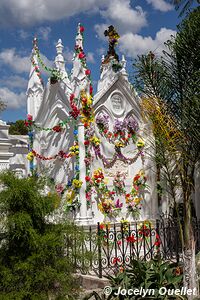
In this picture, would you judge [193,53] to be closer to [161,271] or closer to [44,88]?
[161,271]

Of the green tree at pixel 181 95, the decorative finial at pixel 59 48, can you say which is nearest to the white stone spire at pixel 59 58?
the decorative finial at pixel 59 48

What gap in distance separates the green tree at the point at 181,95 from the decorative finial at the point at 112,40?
4.50 m

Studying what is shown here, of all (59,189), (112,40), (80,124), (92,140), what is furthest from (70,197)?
(112,40)

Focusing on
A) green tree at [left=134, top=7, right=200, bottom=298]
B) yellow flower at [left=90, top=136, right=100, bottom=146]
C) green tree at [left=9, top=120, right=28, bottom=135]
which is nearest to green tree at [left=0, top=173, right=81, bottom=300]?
green tree at [left=134, top=7, right=200, bottom=298]

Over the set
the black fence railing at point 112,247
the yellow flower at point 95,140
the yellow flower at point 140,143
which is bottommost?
the black fence railing at point 112,247

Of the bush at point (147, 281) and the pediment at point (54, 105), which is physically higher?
the pediment at point (54, 105)

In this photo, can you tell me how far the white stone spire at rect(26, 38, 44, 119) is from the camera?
10969 millimetres

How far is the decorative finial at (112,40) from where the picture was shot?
10.3 meters

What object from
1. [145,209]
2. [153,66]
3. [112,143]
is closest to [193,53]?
[153,66]

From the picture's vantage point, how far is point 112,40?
34.0 feet

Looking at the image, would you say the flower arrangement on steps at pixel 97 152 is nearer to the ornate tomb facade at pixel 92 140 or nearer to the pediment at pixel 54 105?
the ornate tomb facade at pixel 92 140

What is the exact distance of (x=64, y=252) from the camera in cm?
525

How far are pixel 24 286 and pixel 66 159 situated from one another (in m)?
5.29

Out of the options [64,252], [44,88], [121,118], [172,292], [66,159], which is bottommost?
[172,292]
